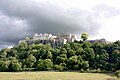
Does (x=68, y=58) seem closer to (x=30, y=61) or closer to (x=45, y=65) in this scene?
(x=45, y=65)

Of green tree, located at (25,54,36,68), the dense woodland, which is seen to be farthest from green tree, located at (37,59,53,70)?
green tree, located at (25,54,36,68)

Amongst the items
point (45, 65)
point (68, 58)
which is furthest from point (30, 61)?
point (68, 58)

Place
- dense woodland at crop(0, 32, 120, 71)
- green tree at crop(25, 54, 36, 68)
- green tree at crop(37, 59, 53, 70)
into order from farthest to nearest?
green tree at crop(25, 54, 36, 68) < green tree at crop(37, 59, 53, 70) < dense woodland at crop(0, 32, 120, 71)

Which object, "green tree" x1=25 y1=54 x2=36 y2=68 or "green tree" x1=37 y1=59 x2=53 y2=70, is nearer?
"green tree" x1=37 y1=59 x2=53 y2=70

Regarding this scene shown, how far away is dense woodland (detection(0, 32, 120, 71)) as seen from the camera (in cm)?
13355

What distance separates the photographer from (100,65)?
5177 inches

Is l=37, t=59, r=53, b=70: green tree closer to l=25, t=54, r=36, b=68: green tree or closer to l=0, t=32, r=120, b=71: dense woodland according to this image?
l=0, t=32, r=120, b=71: dense woodland

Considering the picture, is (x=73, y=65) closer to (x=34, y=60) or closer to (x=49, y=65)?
(x=49, y=65)

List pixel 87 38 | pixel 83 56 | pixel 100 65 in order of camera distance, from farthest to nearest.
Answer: pixel 87 38 → pixel 83 56 → pixel 100 65

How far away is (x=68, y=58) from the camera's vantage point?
149 metres

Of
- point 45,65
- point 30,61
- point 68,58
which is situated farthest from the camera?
point 68,58

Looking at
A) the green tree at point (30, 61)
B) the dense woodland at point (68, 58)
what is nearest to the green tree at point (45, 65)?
the dense woodland at point (68, 58)

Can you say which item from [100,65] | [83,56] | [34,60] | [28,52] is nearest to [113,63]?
[100,65]

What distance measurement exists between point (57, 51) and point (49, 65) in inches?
856
